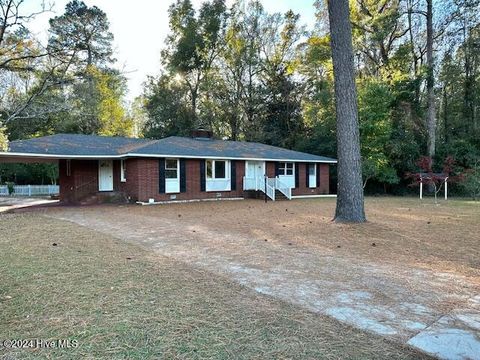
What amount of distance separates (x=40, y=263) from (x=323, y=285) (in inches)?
164

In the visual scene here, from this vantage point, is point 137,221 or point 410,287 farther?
point 137,221

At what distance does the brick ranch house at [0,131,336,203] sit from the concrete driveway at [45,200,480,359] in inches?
277

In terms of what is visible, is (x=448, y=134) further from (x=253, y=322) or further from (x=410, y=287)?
(x=253, y=322)

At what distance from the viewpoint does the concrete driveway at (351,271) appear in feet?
9.73

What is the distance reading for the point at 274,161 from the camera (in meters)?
20.5

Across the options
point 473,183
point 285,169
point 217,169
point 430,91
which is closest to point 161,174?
point 217,169

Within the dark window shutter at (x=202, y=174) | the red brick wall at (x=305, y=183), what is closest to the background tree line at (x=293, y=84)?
the red brick wall at (x=305, y=183)

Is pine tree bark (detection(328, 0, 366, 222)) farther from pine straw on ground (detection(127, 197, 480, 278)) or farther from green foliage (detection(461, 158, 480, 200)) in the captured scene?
green foliage (detection(461, 158, 480, 200))

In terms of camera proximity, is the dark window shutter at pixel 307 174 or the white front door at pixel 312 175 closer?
the dark window shutter at pixel 307 174

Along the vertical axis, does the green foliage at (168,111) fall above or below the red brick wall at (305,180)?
above

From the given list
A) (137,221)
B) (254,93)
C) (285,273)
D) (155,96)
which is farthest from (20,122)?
(285,273)

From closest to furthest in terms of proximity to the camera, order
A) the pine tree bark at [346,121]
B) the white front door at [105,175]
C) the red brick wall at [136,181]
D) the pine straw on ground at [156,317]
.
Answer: the pine straw on ground at [156,317]
the pine tree bark at [346,121]
the red brick wall at [136,181]
the white front door at [105,175]

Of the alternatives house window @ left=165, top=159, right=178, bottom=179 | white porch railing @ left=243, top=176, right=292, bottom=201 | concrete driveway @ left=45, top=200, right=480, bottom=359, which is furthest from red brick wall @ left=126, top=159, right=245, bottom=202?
concrete driveway @ left=45, top=200, right=480, bottom=359

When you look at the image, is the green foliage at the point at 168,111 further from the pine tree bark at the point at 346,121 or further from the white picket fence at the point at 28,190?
the pine tree bark at the point at 346,121
